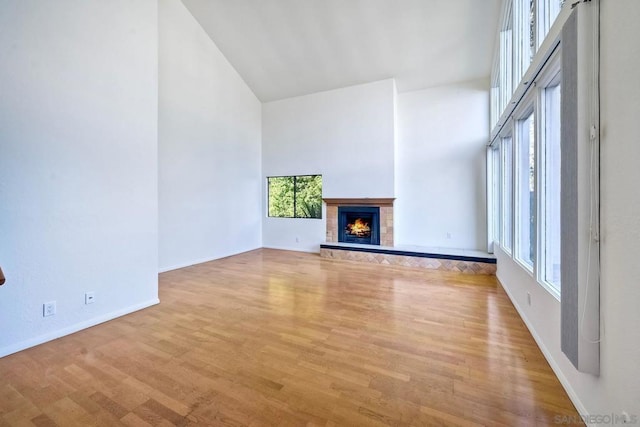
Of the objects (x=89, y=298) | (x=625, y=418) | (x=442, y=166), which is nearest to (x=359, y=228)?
(x=442, y=166)

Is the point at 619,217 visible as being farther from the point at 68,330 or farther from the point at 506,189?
the point at 68,330

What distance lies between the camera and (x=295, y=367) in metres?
2.08

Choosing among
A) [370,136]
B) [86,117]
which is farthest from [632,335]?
[370,136]

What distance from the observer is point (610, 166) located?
51.2 inches

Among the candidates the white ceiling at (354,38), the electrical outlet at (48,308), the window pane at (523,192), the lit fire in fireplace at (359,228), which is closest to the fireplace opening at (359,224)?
the lit fire in fireplace at (359,228)

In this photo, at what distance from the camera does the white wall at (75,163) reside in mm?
2334

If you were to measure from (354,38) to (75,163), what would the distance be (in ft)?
15.8

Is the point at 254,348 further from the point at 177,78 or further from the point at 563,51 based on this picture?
the point at 177,78

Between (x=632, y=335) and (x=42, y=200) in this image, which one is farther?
(x=42, y=200)

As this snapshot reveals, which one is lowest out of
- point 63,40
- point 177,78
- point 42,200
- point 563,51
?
point 42,200

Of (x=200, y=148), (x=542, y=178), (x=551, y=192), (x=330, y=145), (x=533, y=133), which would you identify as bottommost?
(x=551, y=192)

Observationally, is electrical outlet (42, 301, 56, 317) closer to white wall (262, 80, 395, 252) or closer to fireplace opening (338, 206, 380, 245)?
white wall (262, 80, 395, 252)

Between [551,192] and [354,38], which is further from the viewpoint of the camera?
[354,38]

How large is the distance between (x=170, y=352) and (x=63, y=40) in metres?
3.16
